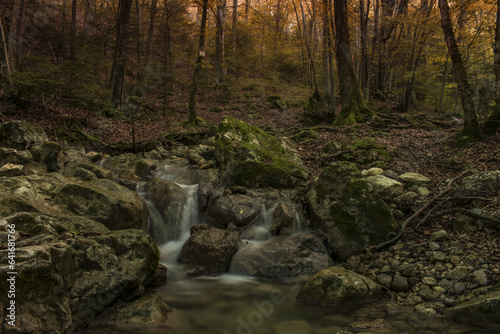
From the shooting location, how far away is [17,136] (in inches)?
303

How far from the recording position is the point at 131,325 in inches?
133

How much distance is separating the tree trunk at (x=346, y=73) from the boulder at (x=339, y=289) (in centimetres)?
884

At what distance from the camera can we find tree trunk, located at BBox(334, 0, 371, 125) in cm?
1214

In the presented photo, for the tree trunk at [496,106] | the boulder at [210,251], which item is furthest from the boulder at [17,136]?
the tree trunk at [496,106]

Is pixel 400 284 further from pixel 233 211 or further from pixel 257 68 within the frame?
pixel 257 68

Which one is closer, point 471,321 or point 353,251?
point 471,321

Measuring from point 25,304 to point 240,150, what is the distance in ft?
19.9

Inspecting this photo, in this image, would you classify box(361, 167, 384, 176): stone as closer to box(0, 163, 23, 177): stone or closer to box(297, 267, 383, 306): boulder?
box(297, 267, 383, 306): boulder

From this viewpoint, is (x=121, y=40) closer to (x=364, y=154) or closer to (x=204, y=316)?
(x=364, y=154)

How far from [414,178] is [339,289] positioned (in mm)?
4014

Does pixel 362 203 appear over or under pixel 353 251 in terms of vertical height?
over

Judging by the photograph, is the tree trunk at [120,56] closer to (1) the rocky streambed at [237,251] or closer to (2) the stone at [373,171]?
(1) the rocky streambed at [237,251]

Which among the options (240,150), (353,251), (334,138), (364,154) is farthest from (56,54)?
(353,251)

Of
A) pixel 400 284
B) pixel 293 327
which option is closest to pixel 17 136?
pixel 293 327
